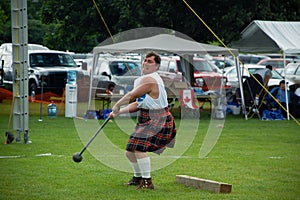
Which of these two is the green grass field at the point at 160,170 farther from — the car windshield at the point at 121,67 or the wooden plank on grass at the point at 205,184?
the car windshield at the point at 121,67

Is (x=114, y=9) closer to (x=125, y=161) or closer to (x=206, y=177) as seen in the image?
(x=125, y=161)

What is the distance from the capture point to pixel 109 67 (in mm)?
30688

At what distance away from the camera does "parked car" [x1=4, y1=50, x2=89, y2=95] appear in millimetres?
27859

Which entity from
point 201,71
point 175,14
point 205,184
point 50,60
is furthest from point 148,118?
point 201,71

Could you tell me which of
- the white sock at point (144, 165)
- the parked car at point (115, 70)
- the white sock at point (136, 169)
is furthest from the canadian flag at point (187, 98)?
the white sock at point (144, 165)

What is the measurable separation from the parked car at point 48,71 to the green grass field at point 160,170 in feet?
34.5

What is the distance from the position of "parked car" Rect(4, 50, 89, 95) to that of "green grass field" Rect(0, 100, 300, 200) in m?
10.5

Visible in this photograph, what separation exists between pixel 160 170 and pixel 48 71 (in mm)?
17633

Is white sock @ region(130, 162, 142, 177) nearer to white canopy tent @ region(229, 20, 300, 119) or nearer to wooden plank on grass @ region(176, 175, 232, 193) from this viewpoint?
wooden plank on grass @ region(176, 175, 232, 193)

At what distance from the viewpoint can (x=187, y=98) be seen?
21641mm

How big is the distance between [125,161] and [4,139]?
4215 millimetres

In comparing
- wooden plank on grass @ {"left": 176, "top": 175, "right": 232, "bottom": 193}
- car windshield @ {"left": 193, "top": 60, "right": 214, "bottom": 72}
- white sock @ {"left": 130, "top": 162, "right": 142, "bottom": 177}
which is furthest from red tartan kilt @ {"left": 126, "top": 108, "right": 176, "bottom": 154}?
car windshield @ {"left": 193, "top": 60, "right": 214, "bottom": 72}

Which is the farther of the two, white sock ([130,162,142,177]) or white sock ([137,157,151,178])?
white sock ([130,162,142,177])

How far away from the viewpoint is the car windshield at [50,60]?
2895 centimetres
